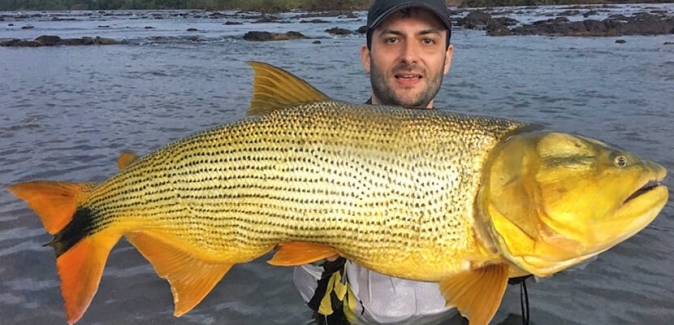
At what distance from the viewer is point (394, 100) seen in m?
4.08

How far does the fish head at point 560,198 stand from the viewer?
208 cm

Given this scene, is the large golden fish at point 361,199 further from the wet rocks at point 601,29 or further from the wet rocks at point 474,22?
the wet rocks at point 474,22

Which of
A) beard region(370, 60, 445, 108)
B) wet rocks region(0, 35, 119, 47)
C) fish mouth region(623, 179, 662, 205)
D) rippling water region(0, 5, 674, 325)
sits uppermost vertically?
beard region(370, 60, 445, 108)

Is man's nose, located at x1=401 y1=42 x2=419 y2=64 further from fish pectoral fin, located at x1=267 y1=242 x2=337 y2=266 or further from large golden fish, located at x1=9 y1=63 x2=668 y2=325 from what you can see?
fish pectoral fin, located at x1=267 y1=242 x2=337 y2=266

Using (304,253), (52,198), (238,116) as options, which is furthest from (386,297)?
(238,116)

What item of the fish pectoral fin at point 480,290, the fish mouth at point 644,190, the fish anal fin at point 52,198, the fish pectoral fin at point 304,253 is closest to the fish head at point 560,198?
the fish mouth at point 644,190

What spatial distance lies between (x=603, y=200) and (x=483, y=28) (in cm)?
3436

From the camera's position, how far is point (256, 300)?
487 cm

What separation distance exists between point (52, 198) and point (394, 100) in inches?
91.9

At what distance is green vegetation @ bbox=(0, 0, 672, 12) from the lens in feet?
227

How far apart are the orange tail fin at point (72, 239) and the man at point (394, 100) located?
1.25 metres

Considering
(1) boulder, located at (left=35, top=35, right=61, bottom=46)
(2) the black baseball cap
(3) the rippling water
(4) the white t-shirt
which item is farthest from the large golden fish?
(1) boulder, located at (left=35, top=35, right=61, bottom=46)

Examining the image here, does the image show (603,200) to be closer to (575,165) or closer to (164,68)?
(575,165)

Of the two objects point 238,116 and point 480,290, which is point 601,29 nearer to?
point 238,116
